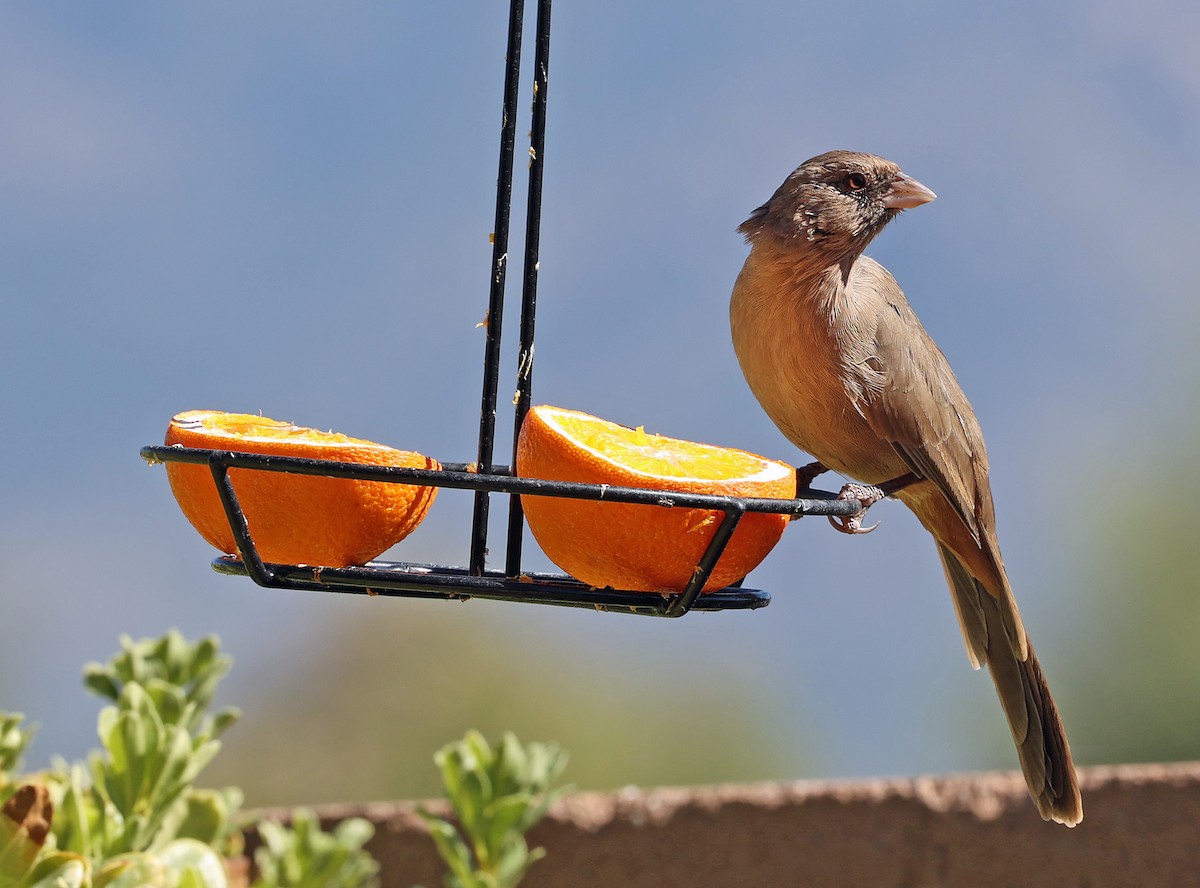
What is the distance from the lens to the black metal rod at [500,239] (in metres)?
1.94

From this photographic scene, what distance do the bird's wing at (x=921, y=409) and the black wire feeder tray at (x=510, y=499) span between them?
2.49 ft

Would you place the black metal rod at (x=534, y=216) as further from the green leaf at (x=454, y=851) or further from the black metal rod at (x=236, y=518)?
the green leaf at (x=454, y=851)

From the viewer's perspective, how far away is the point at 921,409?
2943 mm

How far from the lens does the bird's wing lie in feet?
9.27

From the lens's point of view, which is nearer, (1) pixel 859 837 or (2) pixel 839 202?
(2) pixel 839 202

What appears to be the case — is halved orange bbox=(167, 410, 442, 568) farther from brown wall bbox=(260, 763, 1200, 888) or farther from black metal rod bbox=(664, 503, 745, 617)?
brown wall bbox=(260, 763, 1200, 888)

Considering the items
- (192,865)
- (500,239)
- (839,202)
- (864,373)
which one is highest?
(500,239)

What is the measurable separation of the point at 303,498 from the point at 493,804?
4.13ft

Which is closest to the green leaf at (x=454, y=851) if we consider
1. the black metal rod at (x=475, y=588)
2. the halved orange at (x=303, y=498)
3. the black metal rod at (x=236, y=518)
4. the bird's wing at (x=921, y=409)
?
the black metal rod at (x=475, y=588)

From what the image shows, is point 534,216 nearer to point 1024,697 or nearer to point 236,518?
point 236,518

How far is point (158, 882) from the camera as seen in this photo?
2.16 meters

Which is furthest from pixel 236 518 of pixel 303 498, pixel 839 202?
pixel 839 202

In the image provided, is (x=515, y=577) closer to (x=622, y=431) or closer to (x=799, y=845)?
(x=622, y=431)

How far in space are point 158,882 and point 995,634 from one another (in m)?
2.23
